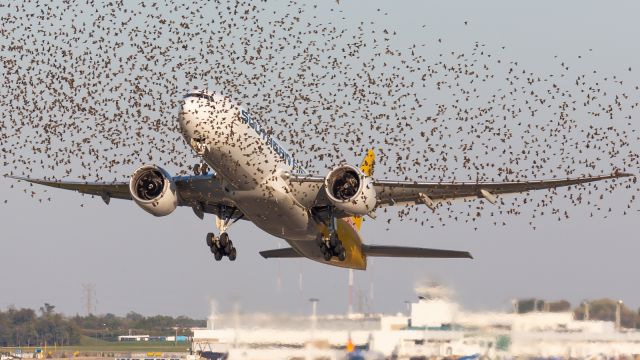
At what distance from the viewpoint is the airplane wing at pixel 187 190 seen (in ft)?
139

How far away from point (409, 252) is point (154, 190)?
1154cm

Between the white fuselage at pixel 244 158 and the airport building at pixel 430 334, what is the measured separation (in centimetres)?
412

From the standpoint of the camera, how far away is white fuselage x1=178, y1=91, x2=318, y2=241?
37.8 m

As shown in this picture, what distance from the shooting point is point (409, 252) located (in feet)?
156

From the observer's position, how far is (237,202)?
132 feet

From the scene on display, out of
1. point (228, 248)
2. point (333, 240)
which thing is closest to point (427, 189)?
point (333, 240)

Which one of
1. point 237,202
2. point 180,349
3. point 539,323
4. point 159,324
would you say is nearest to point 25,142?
point 237,202

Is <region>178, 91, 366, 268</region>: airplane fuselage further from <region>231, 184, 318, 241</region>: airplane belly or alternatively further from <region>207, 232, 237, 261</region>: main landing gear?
<region>207, 232, 237, 261</region>: main landing gear

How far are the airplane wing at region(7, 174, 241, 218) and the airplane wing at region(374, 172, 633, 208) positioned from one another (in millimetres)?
6171

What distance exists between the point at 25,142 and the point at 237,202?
992cm

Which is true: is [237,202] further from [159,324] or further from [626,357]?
[159,324]

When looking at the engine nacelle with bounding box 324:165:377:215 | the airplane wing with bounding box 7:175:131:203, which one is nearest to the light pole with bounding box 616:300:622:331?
the engine nacelle with bounding box 324:165:377:215

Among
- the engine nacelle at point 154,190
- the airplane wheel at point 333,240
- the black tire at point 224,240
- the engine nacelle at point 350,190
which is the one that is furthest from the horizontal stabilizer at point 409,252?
the engine nacelle at point 154,190

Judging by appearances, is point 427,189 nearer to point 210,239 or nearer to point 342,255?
point 342,255
